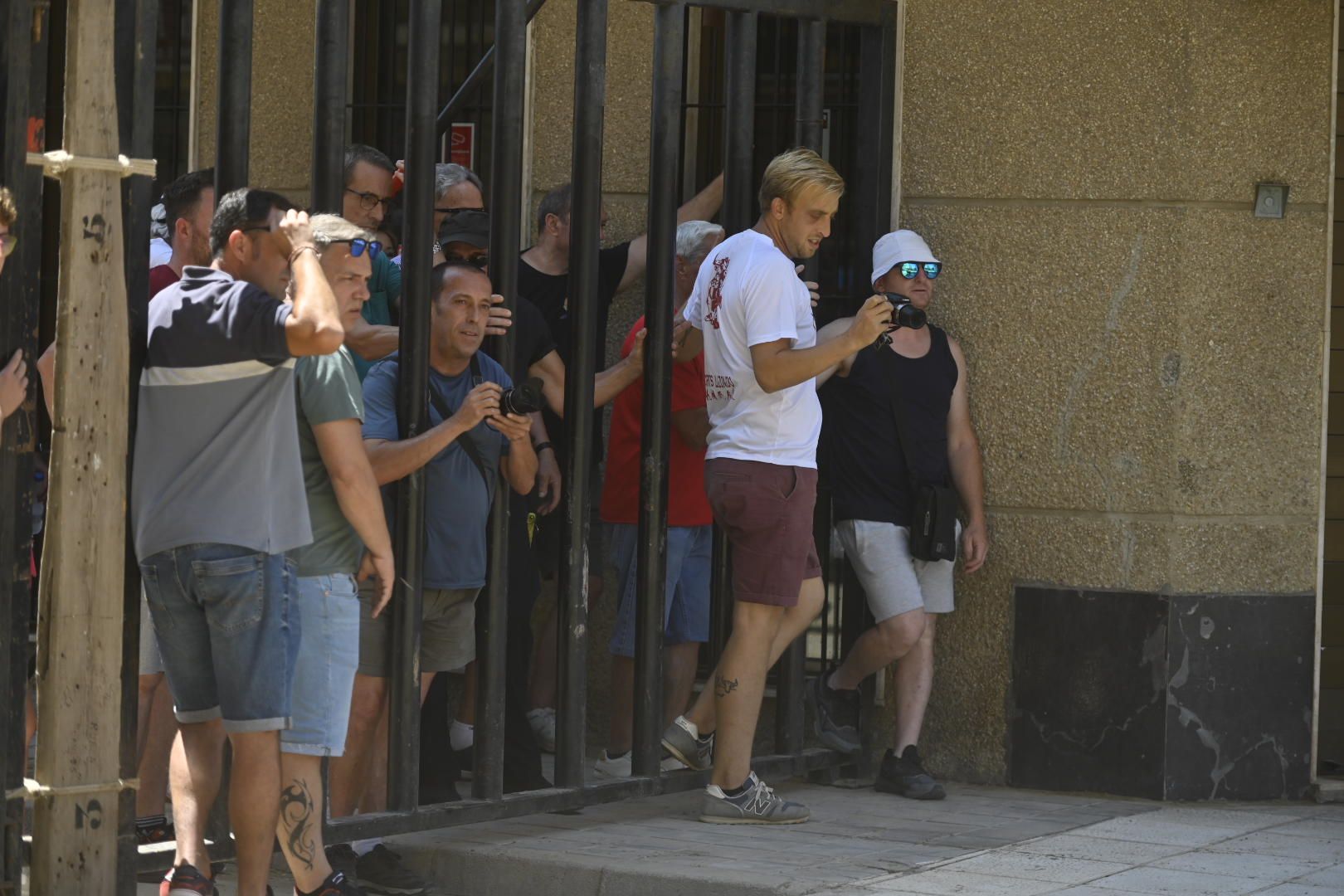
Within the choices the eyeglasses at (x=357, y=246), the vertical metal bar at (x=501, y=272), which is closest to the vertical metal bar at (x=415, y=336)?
the vertical metal bar at (x=501, y=272)

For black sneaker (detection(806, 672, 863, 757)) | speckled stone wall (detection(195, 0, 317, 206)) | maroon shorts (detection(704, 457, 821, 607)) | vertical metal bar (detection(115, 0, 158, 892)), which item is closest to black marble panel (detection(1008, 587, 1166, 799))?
black sneaker (detection(806, 672, 863, 757))

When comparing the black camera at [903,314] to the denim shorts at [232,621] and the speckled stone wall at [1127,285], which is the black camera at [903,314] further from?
the denim shorts at [232,621]

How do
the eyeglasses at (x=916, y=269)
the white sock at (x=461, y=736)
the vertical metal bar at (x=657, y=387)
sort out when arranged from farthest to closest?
the white sock at (x=461, y=736) → the eyeglasses at (x=916, y=269) → the vertical metal bar at (x=657, y=387)

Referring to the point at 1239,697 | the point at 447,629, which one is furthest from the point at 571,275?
the point at 1239,697

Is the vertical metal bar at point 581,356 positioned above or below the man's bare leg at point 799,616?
above

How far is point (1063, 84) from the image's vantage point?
670cm

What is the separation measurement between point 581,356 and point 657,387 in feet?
1.21

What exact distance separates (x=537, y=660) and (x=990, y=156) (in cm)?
234

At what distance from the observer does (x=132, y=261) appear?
15.4 feet

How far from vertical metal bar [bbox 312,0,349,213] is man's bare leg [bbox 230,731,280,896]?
4.66ft

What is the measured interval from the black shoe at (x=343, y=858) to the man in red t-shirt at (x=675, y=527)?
1.16 metres

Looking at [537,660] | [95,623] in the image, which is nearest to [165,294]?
[95,623]

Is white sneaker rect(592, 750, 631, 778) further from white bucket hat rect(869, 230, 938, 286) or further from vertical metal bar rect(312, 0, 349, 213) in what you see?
vertical metal bar rect(312, 0, 349, 213)

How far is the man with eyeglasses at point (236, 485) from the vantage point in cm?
438
